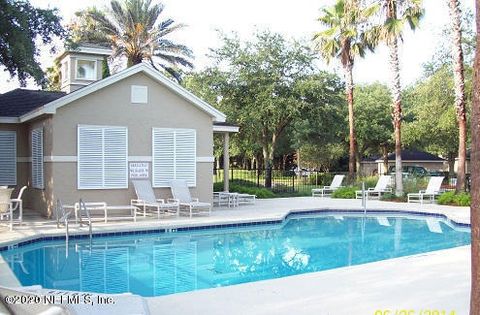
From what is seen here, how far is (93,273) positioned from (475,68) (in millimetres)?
7942

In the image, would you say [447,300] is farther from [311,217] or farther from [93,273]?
[311,217]

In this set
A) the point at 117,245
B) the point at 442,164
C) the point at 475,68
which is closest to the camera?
the point at 475,68

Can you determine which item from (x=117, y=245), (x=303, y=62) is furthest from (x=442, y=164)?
(x=117, y=245)

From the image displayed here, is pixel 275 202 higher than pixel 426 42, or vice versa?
pixel 426 42

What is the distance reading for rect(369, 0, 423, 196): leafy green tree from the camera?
20.6 m

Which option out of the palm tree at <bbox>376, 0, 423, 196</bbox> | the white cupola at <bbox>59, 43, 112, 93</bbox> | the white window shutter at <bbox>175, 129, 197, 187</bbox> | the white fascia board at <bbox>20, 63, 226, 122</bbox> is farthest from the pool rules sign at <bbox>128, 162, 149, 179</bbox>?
the palm tree at <bbox>376, 0, 423, 196</bbox>

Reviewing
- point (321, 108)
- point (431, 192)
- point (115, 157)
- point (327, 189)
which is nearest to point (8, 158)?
point (115, 157)

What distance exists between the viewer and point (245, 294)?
22.0 ft

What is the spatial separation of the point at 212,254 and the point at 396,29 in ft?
44.0

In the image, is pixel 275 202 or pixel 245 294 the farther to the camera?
pixel 275 202

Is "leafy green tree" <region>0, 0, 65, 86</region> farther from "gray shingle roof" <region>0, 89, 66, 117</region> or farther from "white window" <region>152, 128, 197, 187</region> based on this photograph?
"white window" <region>152, 128, 197, 187</region>

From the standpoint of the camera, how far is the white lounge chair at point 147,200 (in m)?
15.3

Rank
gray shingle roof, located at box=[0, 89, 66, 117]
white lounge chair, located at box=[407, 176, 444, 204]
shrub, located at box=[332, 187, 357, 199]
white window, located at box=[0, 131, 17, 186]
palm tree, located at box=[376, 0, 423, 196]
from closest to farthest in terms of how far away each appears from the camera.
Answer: white window, located at box=[0, 131, 17, 186] < gray shingle roof, located at box=[0, 89, 66, 117] < palm tree, located at box=[376, 0, 423, 196] < white lounge chair, located at box=[407, 176, 444, 204] < shrub, located at box=[332, 187, 357, 199]

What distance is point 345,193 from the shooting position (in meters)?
23.3
